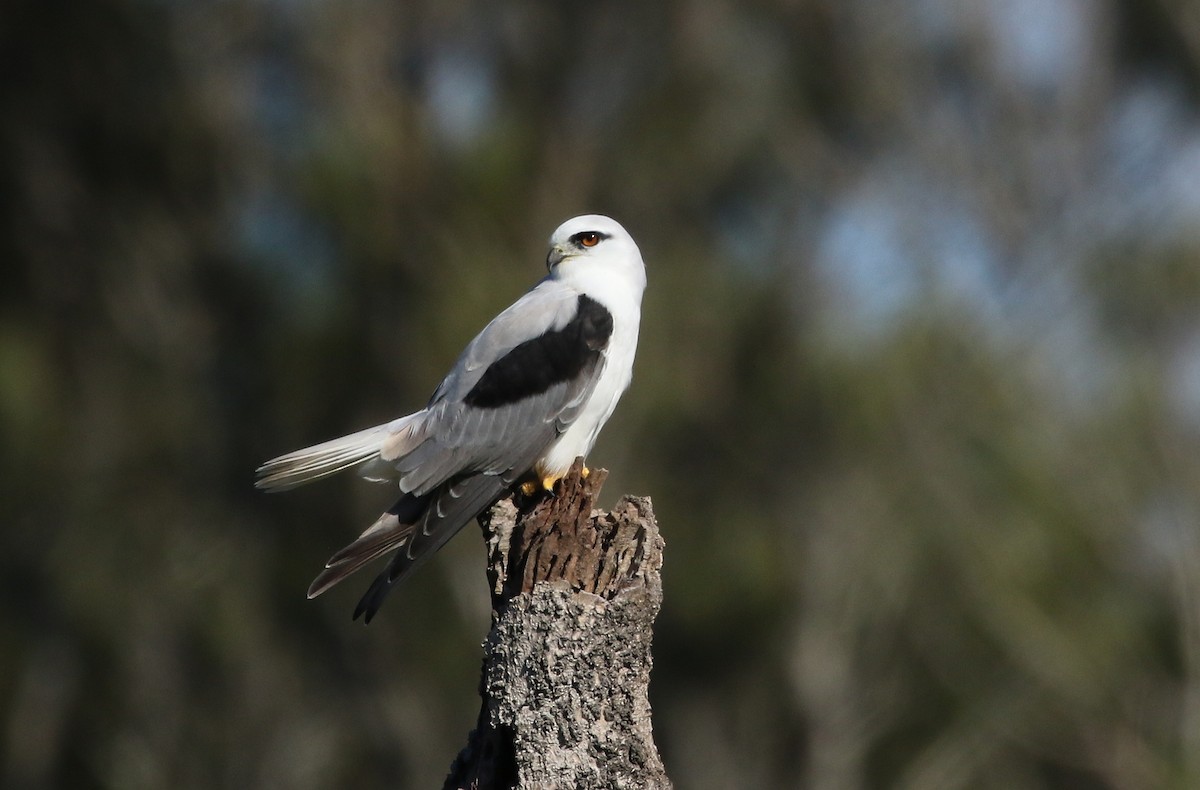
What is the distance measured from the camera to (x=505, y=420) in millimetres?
5867

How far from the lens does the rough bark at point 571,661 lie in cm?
382

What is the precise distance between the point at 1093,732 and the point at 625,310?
42.1ft

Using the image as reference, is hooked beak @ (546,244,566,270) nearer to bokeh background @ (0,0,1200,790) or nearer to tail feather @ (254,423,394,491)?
tail feather @ (254,423,394,491)

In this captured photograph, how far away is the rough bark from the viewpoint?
12.5 feet

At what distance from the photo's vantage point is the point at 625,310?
6.20 m

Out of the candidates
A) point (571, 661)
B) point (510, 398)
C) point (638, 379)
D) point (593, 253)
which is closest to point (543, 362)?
point (510, 398)

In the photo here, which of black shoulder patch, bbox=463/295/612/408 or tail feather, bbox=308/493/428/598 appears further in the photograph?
black shoulder patch, bbox=463/295/612/408

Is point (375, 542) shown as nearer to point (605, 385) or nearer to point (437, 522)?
point (437, 522)

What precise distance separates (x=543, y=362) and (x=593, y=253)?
78cm

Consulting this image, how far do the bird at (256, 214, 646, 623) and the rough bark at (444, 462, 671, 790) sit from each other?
1.24m

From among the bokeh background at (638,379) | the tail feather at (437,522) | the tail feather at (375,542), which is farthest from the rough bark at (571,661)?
the bokeh background at (638,379)

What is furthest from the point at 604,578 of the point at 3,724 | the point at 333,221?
the point at 3,724

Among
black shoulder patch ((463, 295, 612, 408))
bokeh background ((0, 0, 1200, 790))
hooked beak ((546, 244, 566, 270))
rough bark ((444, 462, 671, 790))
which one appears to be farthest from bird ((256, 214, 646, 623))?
bokeh background ((0, 0, 1200, 790))

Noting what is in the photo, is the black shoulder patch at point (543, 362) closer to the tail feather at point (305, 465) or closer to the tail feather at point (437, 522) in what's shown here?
the tail feather at point (437, 522)
